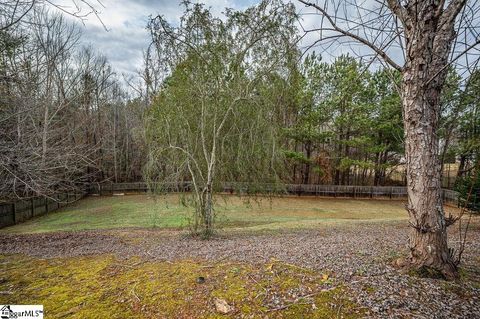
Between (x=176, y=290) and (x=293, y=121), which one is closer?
(x=176, y=290)

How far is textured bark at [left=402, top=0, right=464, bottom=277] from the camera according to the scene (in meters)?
2.37

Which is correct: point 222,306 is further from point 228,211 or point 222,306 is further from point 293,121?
point 293,121

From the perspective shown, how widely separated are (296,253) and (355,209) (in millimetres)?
12909

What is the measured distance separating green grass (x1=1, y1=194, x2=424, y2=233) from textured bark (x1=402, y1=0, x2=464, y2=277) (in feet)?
27.3

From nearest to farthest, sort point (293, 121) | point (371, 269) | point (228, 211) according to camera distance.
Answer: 1. point (371, 269)
2. point (228, 211)
3. point (293, 121)

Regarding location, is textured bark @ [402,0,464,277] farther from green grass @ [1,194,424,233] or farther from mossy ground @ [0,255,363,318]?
green grass @ [1,194,424,233]

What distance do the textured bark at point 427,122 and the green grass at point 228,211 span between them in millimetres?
8309

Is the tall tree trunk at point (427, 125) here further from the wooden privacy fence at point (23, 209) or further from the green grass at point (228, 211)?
the wooden privacy fence at point (23, 209)

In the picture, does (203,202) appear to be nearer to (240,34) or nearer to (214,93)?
(214,93)

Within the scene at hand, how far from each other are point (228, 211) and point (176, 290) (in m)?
10.9

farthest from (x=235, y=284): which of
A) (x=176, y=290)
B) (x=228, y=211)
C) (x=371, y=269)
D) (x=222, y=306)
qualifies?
(x=228, y=211)

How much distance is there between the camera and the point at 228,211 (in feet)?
43.5

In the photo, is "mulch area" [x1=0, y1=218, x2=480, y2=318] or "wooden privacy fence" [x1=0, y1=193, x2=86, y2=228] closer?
"mulch area" [x1=0, y1=218, x2=480, y2=318]

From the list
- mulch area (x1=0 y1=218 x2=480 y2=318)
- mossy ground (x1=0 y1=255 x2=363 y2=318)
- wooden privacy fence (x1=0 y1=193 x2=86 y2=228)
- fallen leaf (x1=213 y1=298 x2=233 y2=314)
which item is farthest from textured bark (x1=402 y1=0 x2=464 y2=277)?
wooden privacy fence (x1=0 y1=193 x2=86 y2=228)
